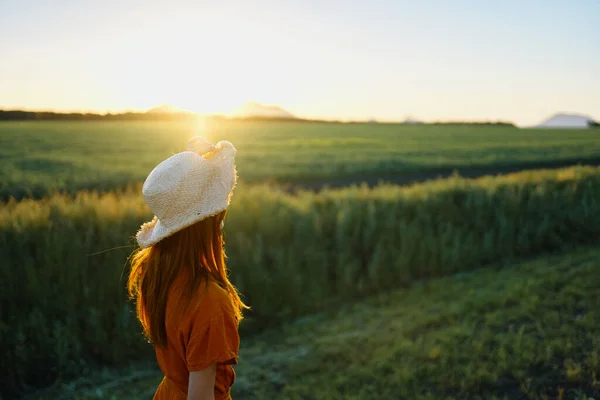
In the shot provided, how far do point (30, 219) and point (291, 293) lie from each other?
339 cm

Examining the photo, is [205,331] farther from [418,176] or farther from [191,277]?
[418,176]

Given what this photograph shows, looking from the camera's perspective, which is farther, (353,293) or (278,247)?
(353,293)

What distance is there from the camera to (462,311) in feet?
20.6

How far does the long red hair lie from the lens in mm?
2054

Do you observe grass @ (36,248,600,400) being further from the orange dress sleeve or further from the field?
the orange dress sleeve

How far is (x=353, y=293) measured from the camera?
7.97 meters

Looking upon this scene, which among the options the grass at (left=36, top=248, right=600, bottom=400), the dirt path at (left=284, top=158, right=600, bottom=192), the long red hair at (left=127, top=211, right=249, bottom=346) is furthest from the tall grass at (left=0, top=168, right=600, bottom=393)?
the dirt path at (left=284, top=158, right=600, bottom=192)

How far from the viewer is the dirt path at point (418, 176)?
24.2m

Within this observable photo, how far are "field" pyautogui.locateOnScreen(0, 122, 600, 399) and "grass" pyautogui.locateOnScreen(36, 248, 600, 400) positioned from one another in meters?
0.02

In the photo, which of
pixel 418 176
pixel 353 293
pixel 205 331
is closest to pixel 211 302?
pixel 205 331

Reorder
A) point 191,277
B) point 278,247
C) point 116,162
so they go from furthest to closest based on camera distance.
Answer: point 116,162 < point 278,247 < point 191,277

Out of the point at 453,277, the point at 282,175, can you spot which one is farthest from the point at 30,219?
the point at 282,175

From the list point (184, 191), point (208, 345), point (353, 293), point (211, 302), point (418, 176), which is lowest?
point (353, 293)

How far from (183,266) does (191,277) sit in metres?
0.06
